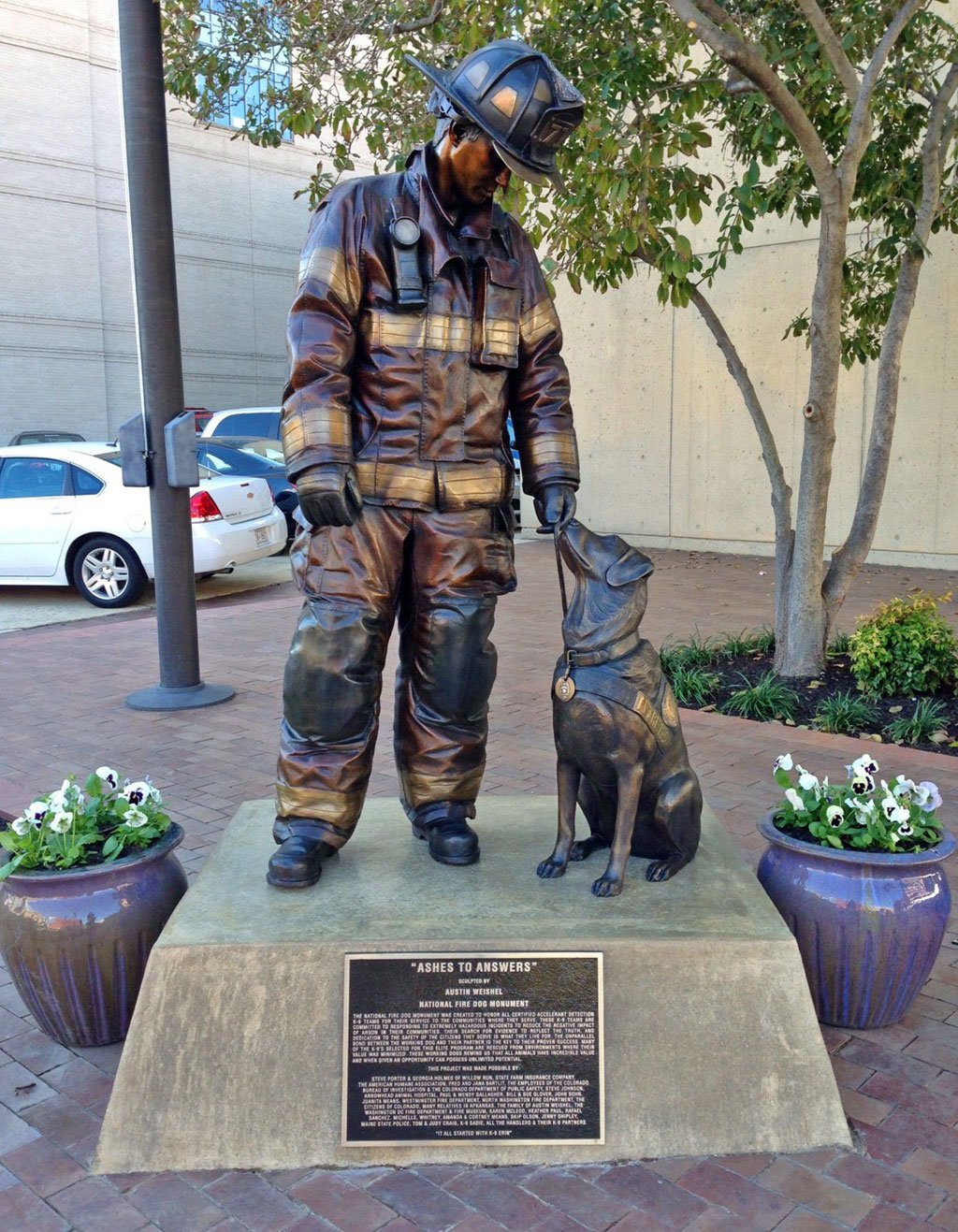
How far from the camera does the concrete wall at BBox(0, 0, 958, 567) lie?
11266 millimetres

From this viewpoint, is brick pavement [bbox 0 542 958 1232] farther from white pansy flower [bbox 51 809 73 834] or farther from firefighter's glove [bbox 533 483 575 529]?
firefighter's glove [bbox 533 483 575 529]

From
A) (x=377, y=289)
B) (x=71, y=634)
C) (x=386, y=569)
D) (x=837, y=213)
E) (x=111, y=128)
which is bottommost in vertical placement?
(x=71, y=634)

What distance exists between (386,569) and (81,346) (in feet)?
68.7

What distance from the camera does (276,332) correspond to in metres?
25.0

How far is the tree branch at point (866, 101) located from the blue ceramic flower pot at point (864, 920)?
4.20 meters

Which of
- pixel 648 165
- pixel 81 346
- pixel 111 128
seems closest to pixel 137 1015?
pixel 648 165

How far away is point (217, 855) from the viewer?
10.6ft

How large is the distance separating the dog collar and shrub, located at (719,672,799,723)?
11.5ft

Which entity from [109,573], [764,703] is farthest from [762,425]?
[109,573]

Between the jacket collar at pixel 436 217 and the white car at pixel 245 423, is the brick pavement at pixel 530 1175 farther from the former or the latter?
the white car at pixel 245 423

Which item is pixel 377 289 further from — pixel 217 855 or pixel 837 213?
pixel 837 213

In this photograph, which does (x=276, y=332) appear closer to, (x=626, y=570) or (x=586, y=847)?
(x=586, y=847)

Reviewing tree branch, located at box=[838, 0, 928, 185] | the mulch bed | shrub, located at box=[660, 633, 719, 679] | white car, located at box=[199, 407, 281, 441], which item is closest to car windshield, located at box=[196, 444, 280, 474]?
white car, located at box=[199, 407, 281, 441]

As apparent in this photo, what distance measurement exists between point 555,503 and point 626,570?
1.32 feet
